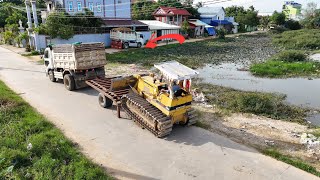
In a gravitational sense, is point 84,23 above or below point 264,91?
above

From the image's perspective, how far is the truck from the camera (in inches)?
1258

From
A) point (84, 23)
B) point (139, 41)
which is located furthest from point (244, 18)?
point (84, 23)

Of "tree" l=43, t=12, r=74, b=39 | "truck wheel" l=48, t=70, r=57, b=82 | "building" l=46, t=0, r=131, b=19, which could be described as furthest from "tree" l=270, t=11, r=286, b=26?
"truck wheel" l=48, t=70, r=57, b=82

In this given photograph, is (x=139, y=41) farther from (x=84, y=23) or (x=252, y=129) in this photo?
(x=252, y=129)

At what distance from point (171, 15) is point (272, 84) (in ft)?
122

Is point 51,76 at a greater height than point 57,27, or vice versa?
point 57,27

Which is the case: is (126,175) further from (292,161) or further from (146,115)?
(292,161)

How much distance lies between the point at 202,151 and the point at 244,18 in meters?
67.9

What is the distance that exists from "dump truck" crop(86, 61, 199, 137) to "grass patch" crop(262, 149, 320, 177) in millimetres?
2769

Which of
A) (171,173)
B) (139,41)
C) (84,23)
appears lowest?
(171,173)

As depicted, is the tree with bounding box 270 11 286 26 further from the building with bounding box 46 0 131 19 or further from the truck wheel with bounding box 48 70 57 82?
the truck wheel with bounding box 48 70 57 82

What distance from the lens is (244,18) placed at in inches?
2739

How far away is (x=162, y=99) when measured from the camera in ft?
28.9

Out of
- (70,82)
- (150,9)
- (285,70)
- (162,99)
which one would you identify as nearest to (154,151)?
(162,99)
